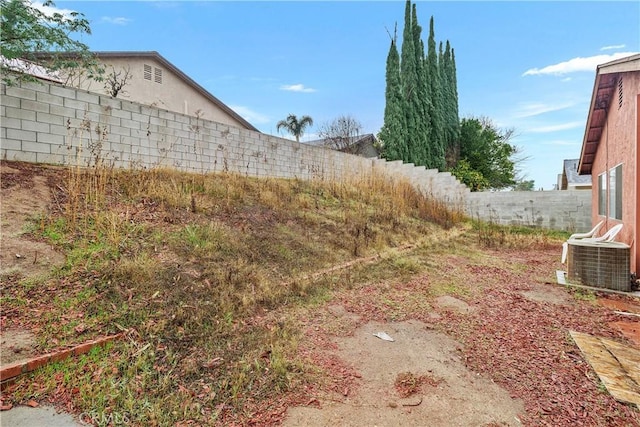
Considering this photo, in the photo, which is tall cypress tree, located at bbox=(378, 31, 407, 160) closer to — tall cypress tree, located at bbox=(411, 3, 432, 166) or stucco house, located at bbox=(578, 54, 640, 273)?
tall cypress tree, located at bbox=(411, 3, 432, 166)

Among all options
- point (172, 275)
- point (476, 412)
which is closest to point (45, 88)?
point (172, 275)

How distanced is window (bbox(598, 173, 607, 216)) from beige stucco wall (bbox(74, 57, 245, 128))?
33.0 ft

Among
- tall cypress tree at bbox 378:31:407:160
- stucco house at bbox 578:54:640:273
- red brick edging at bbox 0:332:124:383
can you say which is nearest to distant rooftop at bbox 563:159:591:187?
tall cypress tree at bbox 378:31:407:160

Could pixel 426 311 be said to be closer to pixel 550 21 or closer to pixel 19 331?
pixel 19 331

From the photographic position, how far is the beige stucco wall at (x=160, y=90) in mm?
9961

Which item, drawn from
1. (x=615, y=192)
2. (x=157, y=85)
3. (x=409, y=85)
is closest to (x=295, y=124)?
(x=409, y=85)

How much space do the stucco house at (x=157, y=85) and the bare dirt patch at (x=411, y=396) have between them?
28.7ft

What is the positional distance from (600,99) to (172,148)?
7938mm

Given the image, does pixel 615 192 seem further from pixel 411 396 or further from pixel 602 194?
pixel 411 396

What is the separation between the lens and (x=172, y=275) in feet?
9.37

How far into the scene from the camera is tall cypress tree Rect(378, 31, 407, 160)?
13.8 m

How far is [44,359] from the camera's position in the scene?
1775 mm

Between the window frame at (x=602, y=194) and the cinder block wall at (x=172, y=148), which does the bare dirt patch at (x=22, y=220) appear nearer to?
the cinder block wall at (x=172, y=148)

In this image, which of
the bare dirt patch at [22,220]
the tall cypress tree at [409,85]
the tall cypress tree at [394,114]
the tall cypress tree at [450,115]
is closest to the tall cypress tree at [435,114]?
the tall cypress tree at [450,115]
